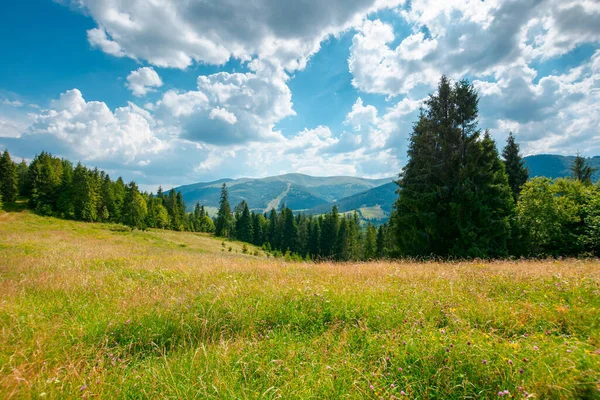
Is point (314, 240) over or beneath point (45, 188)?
beneath

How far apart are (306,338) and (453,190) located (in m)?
18.2

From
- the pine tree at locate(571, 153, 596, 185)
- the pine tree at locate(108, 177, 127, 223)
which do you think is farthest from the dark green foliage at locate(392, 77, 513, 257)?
the pine tree at locate(108, 177, 127, 223)

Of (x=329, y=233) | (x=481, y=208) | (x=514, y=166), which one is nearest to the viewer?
(x=481, y=208)

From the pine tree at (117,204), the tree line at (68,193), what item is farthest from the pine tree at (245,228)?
the pine tree at (117,204)

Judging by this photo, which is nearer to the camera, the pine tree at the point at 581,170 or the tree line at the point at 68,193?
the pine tree at the point at 581,170

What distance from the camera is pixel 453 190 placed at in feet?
58.5

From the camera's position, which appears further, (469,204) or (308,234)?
(308,234)

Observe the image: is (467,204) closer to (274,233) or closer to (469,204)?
(469,204)

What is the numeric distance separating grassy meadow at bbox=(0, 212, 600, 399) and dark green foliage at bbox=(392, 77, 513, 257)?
11.5m

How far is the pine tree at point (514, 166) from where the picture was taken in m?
30.3

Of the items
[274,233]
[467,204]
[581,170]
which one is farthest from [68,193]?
[581,170]

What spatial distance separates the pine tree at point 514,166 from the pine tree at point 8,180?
91.6 meters

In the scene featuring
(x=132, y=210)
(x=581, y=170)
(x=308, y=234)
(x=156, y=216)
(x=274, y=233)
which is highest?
(x=581, y=170)

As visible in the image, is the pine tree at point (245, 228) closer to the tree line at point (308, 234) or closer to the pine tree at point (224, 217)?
the tree line at point (308, 234)
